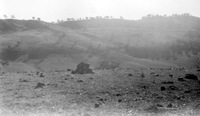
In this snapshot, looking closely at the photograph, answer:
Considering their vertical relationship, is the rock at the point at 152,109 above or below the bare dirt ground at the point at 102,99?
above

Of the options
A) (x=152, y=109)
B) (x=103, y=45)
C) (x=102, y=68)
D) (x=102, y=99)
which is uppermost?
(x=152, y=109)

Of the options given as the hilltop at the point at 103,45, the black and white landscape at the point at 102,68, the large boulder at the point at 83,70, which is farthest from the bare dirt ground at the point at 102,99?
the hilltop at the point at 103,45

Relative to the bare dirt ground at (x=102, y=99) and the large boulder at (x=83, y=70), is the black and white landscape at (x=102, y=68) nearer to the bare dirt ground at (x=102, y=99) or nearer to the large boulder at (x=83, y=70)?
the bare dirt ground at (x=102, y=99)

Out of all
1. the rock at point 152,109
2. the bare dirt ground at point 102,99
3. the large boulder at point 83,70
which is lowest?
the large boulder at point 83,70

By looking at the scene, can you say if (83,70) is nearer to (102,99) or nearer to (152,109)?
(102,99)

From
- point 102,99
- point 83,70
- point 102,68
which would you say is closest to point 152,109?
point 102,99

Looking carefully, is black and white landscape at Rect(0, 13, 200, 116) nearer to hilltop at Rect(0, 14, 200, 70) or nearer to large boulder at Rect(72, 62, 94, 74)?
hilltop at Rect(0, 14, 200, 70)

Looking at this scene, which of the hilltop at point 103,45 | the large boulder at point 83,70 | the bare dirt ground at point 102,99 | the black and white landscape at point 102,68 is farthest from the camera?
the hilltop at point 103,45

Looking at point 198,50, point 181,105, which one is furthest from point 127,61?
point 181,105

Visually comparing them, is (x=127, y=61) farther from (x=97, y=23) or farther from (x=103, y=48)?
(x=97, y=23)

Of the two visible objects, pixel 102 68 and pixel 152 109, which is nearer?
pixel 152 109

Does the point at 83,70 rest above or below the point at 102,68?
above
